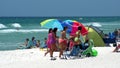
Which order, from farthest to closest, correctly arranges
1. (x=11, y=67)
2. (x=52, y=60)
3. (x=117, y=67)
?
(x=52, y=60), (x=11, y=67), (x=117, y=67)

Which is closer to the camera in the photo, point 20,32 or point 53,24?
point 53,24

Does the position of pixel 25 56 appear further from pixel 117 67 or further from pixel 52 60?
pixel 117 67

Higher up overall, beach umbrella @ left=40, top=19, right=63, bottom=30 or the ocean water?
beach umbrella @ left=40, top=19, right=63, bottom=30

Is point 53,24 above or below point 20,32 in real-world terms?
above

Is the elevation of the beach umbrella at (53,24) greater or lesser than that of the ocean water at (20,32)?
greater

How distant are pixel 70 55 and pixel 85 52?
0.60 m

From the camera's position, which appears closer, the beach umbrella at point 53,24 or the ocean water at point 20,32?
the beach umbrella at point 53,24

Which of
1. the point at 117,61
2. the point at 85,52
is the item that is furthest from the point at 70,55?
the point at 117,61

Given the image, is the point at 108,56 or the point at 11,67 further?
the point at 108,56

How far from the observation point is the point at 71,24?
1673 cm

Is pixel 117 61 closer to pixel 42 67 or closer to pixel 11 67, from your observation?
pixel 42 67

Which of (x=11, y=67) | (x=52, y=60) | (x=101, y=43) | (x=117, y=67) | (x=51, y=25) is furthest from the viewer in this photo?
(x=101, y=43)

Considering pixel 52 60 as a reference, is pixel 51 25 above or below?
above

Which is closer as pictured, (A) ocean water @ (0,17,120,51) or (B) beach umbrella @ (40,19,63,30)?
(B) beach umbrella @ (40,19,63,30)
